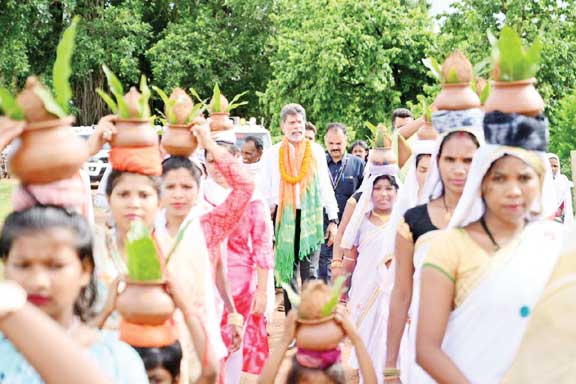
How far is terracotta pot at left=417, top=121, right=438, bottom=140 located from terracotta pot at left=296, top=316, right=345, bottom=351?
230 cm

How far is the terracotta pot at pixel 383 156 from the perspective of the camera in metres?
7.12

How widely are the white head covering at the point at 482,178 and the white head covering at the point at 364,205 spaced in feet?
10.5

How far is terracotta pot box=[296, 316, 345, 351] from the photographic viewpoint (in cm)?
348

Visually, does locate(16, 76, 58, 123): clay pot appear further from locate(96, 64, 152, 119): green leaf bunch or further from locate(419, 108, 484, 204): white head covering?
locate(419, 108, 484, 204): white head covering

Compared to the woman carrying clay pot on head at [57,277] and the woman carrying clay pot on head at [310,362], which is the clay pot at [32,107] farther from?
the woman carrying clay pot on head at [310,362]

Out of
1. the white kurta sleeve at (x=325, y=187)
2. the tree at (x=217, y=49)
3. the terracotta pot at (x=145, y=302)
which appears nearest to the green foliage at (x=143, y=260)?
the terracotta pot at (x=145, y=302)

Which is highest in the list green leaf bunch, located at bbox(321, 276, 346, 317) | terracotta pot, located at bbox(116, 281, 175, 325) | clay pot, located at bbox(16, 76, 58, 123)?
clay pot, located at bbox(16, 76, 58, 123)

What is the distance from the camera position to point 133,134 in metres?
4.30

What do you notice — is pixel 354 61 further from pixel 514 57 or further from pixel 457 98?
pixel 514 57

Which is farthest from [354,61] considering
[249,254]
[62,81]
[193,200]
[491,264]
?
[62,81]

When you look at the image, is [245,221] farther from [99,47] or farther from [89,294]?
[99,47]

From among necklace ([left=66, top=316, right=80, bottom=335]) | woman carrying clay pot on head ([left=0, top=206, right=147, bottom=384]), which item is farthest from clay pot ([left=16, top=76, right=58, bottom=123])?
necklace ([left=66, top=316, right=80, bottom=335])

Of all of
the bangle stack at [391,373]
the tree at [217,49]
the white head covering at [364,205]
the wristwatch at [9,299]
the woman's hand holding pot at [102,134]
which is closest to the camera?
the wristwatch at [9,299]

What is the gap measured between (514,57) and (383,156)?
11.0 feet
